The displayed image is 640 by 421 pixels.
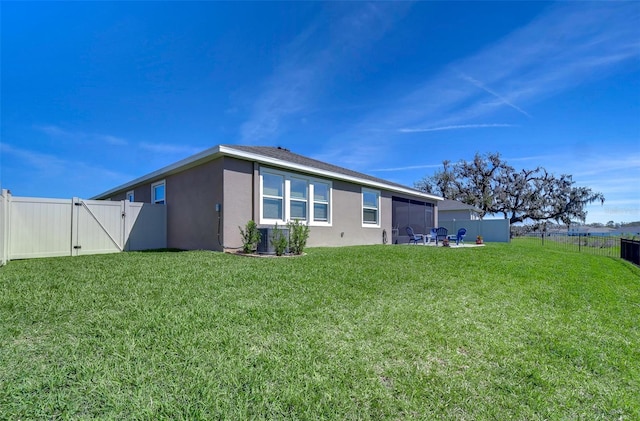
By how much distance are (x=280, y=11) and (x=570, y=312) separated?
11.5 m

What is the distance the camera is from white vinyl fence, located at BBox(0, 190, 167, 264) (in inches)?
315

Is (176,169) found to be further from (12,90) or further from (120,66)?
(12,90)

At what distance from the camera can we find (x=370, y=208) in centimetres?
1428

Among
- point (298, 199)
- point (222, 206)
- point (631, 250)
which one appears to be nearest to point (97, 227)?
point (222, 206)

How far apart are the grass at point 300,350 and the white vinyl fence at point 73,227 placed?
4.17 metres

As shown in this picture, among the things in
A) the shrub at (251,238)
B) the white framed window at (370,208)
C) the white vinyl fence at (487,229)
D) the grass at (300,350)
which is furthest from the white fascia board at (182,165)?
the white vinyl fence at (487,229)

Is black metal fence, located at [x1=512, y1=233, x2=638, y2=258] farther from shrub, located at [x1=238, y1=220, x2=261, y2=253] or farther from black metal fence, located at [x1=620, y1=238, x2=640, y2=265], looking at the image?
shrub, located at [x1=238, y1=220, x2=261, y2=253]

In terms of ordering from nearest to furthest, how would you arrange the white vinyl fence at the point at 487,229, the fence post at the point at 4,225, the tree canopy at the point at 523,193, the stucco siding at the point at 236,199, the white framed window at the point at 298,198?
the fence post at the point at 4,225 < the stucco siding at the point at 236,199 < the white framed window at the point at 298,198 < the white vinyl fence at the point at 487,229 < the tree canopy at the point at 523,193

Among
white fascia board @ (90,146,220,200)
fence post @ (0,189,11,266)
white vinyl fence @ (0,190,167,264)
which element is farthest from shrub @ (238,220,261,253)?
fence post @ (0,189,11,266)

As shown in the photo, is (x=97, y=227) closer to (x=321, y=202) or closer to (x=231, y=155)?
(x=231, y=155)

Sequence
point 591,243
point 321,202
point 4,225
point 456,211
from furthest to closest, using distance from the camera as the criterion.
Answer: point 456,211 < point 591,243 < point 321,202 < point 4,225

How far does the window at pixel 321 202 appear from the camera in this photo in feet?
36.8

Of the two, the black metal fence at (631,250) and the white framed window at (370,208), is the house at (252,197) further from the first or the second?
the black metal fence at (631,250)

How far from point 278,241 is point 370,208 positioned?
7.33m
